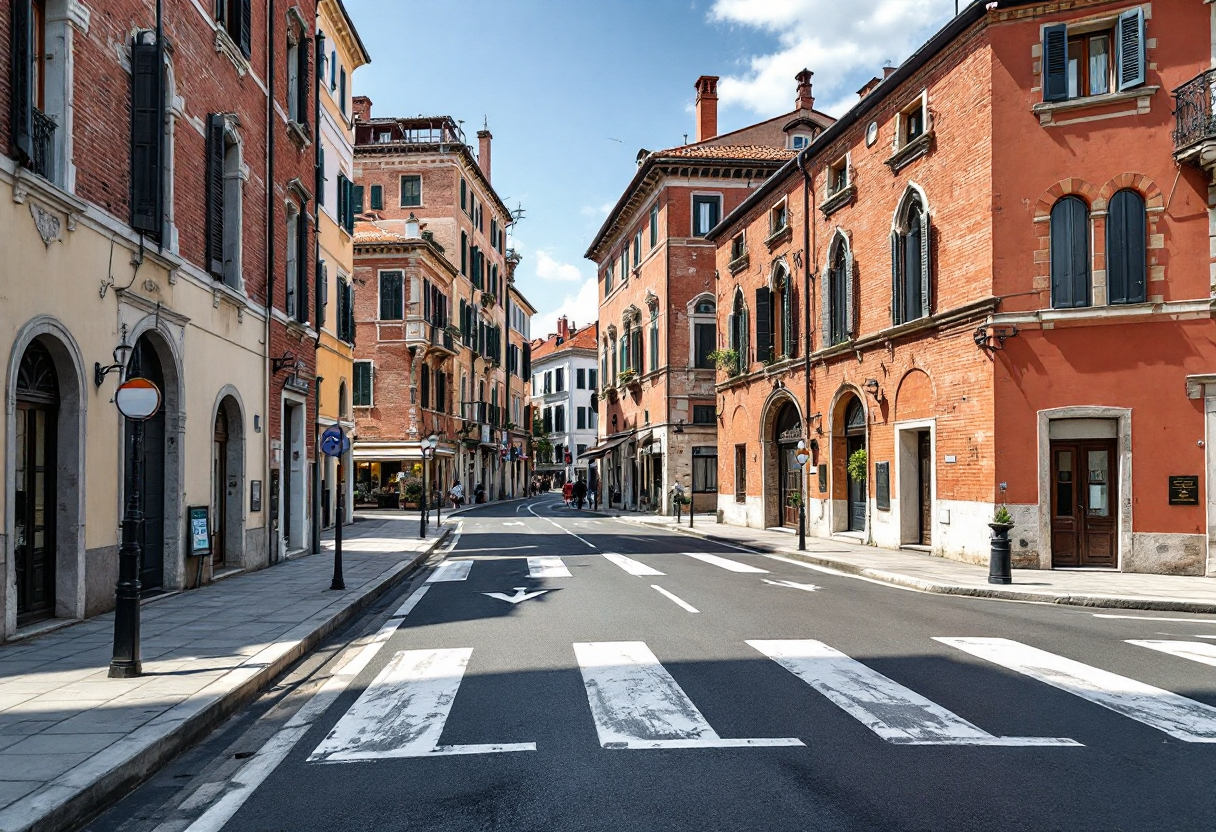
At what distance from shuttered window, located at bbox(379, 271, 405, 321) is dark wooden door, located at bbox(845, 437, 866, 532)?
2453 centimetres

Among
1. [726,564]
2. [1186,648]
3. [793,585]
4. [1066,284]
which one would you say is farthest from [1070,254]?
[1186,648]

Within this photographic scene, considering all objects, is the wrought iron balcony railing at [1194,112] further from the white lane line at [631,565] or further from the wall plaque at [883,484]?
the white lane line at [631,565]

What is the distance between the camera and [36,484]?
9.94 meters

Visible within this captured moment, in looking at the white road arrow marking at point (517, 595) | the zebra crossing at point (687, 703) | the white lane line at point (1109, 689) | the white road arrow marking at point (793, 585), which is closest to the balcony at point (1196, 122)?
the white road arrow marking at point (793, 585)

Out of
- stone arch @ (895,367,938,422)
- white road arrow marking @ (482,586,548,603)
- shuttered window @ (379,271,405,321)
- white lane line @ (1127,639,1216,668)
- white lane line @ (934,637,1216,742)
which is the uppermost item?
shuttered window @ (379,271,405,321)

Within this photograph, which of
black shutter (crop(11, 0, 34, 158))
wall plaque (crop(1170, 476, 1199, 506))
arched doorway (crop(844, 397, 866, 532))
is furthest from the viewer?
arched doorway (crop(844, 397, 866, 532))

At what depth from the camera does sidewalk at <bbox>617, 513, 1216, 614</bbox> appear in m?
12.6

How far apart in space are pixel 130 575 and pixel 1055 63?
16.5 m

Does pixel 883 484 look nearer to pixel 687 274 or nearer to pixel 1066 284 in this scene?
pixel 1066 284

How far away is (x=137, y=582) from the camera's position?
738 cm

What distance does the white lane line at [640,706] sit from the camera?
5672mm

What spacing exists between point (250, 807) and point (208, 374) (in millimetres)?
10892

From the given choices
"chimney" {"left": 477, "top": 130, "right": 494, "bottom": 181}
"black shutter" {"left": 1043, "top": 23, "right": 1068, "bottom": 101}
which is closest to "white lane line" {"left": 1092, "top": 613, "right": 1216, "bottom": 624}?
"black shutter" {"left": 1043, "top": 23, "right": 1068, "bottom": 101}

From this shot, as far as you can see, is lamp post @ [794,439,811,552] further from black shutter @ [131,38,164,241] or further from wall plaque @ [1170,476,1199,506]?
black shutter @ [131,38,164,241]
